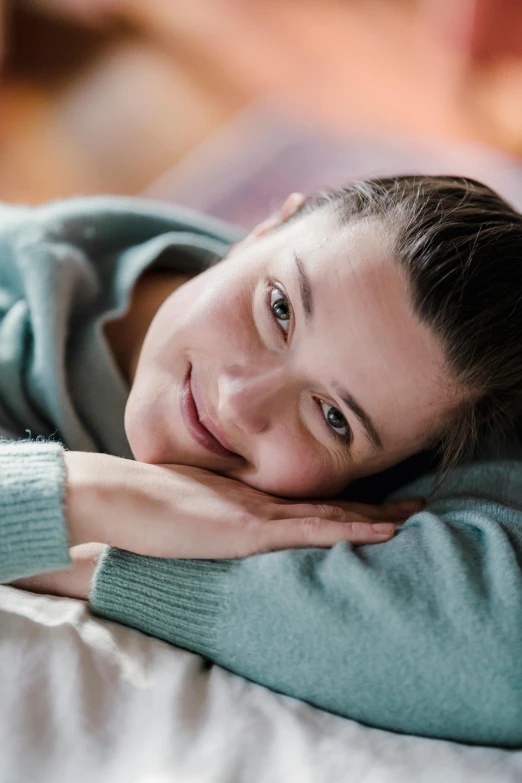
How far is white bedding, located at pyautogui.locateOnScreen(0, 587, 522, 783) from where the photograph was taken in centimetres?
72

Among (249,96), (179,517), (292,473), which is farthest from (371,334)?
(249,96)

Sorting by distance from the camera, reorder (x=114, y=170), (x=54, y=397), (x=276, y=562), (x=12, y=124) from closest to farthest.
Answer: (x=276, y=562) < (x=54, y=397) < (x=114, y=170) < (x=12, y=124)

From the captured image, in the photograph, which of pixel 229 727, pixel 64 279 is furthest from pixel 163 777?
pixel 64 279

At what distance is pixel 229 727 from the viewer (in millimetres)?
778

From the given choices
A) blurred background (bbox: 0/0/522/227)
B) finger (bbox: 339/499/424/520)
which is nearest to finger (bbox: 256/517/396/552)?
finger (bbox: 339/499/424/520)

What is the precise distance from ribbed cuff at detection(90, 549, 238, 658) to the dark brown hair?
1.20 feet

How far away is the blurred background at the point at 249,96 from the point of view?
7.52 feet

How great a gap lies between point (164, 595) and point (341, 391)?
308mm

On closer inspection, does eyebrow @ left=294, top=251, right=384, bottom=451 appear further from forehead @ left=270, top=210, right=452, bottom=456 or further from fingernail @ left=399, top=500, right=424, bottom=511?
fingernail @ left=399, top=500, right=424, bottom=511

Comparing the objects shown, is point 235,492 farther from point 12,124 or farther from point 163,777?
point 12,124

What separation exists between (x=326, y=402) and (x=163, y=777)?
0.44 m

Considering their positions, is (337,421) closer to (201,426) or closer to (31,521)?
(201,426)

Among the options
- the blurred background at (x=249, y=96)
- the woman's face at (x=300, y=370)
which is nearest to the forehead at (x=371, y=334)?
the woman's face at (x=300, y=370)

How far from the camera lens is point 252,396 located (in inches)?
35.9
